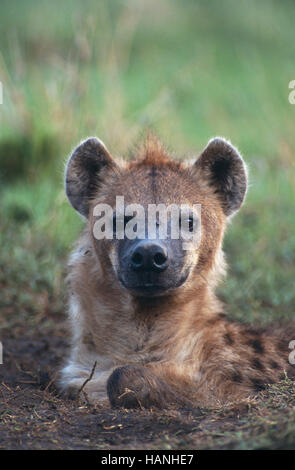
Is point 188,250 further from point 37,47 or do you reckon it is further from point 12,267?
point 37,47

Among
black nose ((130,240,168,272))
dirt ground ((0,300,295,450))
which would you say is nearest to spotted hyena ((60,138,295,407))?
black nose ((130,240,168,272))

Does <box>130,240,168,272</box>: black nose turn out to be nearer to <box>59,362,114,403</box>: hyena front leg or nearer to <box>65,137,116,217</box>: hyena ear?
<box>59,362,114,403</box>: hyena front leg

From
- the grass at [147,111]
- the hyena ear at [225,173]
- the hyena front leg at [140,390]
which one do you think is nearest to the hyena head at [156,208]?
the hyena ear at [225,173]

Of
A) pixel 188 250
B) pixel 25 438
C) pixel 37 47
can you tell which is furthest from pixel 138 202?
pixel 37 47

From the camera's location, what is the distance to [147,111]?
772 cm

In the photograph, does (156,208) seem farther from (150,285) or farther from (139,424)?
(139,424)

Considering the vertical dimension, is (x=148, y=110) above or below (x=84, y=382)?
above

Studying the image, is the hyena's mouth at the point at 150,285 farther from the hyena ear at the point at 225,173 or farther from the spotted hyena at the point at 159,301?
the hyena ear at the point at 225,173

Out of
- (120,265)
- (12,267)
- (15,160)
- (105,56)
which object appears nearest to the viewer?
(120,265)

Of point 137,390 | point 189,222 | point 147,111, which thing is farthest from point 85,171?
point 147,111

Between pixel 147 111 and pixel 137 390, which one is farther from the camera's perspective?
pixel 147 111

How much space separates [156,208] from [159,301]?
0.51 meters

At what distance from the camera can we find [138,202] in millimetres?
3896
